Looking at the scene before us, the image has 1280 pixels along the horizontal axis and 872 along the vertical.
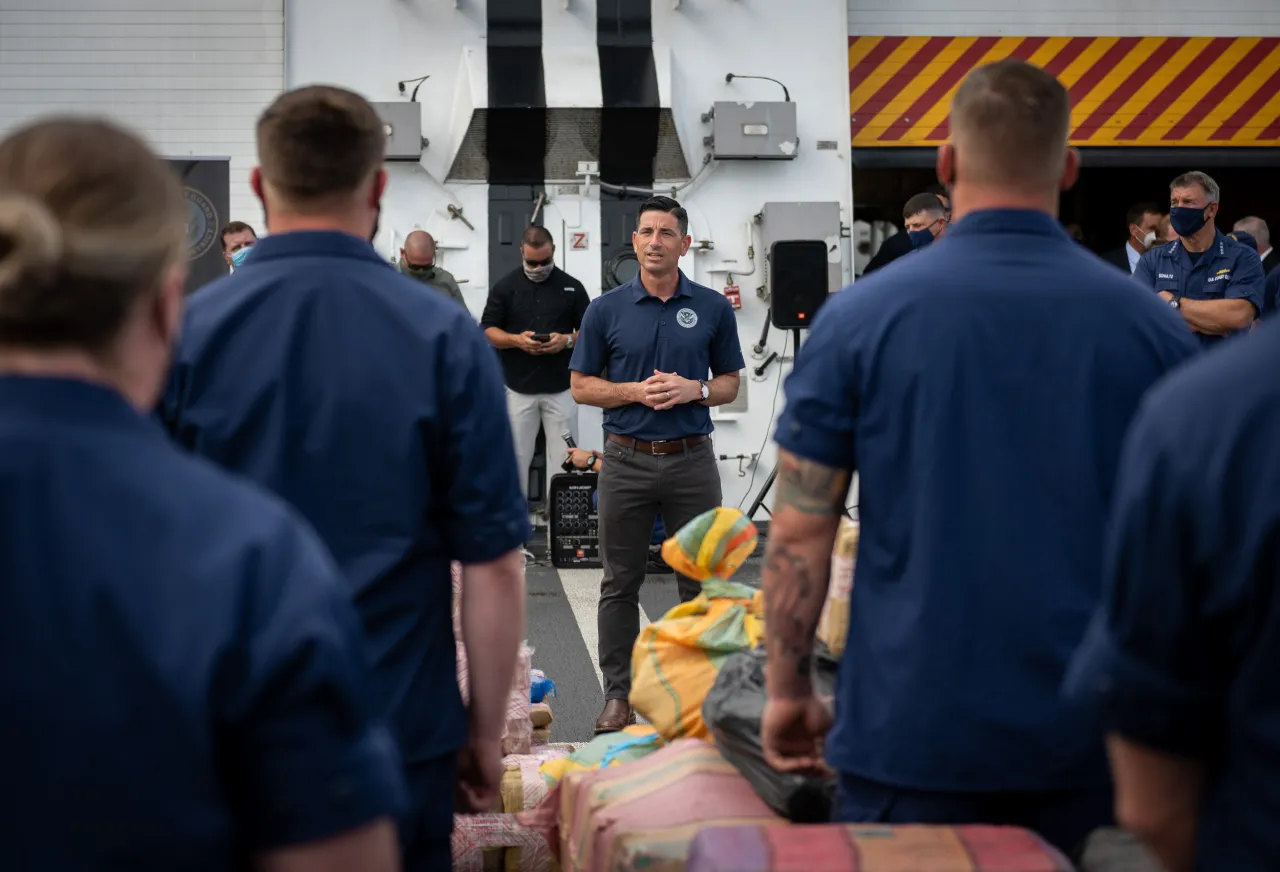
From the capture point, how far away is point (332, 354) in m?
2.23

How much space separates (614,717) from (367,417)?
132 inches

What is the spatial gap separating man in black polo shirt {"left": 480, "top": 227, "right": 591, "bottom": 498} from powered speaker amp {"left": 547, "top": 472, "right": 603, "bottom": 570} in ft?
1.59

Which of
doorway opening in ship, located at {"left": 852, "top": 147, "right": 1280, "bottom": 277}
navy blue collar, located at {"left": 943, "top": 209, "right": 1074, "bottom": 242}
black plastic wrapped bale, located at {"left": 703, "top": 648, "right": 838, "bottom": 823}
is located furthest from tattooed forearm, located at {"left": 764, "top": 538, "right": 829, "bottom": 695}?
doorway opening in ship, located at {"left": 852, "top": 147, "right": 1280, "bottom": 277}

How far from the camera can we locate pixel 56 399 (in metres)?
1.20

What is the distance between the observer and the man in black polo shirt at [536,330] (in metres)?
9.49

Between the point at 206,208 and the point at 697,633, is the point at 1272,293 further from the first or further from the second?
the point at 206,208

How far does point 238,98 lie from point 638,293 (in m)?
5.22

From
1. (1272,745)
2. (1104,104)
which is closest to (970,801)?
(1272,745)

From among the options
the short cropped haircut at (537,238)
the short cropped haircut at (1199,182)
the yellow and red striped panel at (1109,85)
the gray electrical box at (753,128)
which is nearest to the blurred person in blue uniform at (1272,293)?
the short cropped haircut at (1199,182)

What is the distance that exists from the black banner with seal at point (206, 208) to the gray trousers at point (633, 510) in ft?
16.8

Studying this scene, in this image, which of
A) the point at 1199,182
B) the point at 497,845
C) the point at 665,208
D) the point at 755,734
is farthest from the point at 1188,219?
the point at 755,734

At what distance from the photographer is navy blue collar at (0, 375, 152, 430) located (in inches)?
46.9

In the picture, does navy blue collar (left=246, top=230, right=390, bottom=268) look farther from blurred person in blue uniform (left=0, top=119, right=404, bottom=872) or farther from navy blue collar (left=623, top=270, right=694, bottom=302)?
navy blue collar (left=623, top=270, right=694, bottom=302)

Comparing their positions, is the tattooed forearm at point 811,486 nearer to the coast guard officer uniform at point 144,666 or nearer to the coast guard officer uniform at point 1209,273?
the coast guard officer uniform at point 144,666
